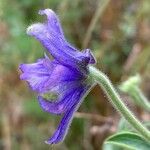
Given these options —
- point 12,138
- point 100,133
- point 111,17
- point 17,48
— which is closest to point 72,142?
point 100,133

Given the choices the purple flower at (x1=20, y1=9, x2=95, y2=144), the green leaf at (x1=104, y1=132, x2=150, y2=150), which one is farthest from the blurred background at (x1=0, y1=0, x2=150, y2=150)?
the purple flower at (x1=20, y1=9, x2=95, y2=144)

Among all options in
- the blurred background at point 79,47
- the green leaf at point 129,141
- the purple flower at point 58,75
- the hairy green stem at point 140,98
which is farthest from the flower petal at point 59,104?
the blurred background at point 79,47

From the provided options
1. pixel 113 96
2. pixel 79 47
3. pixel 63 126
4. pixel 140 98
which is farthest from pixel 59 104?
pixel 79 47

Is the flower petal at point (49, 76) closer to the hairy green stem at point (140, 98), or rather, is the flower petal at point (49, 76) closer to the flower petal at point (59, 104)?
the flower petal at point (59, 104)

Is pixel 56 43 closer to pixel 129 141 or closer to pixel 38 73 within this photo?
pixel 38 73

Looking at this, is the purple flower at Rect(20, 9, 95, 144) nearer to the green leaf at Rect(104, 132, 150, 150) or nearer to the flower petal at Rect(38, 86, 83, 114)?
the flower petal at Rect(38, 86, 83, 114)

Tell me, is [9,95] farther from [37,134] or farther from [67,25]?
[67,25]
